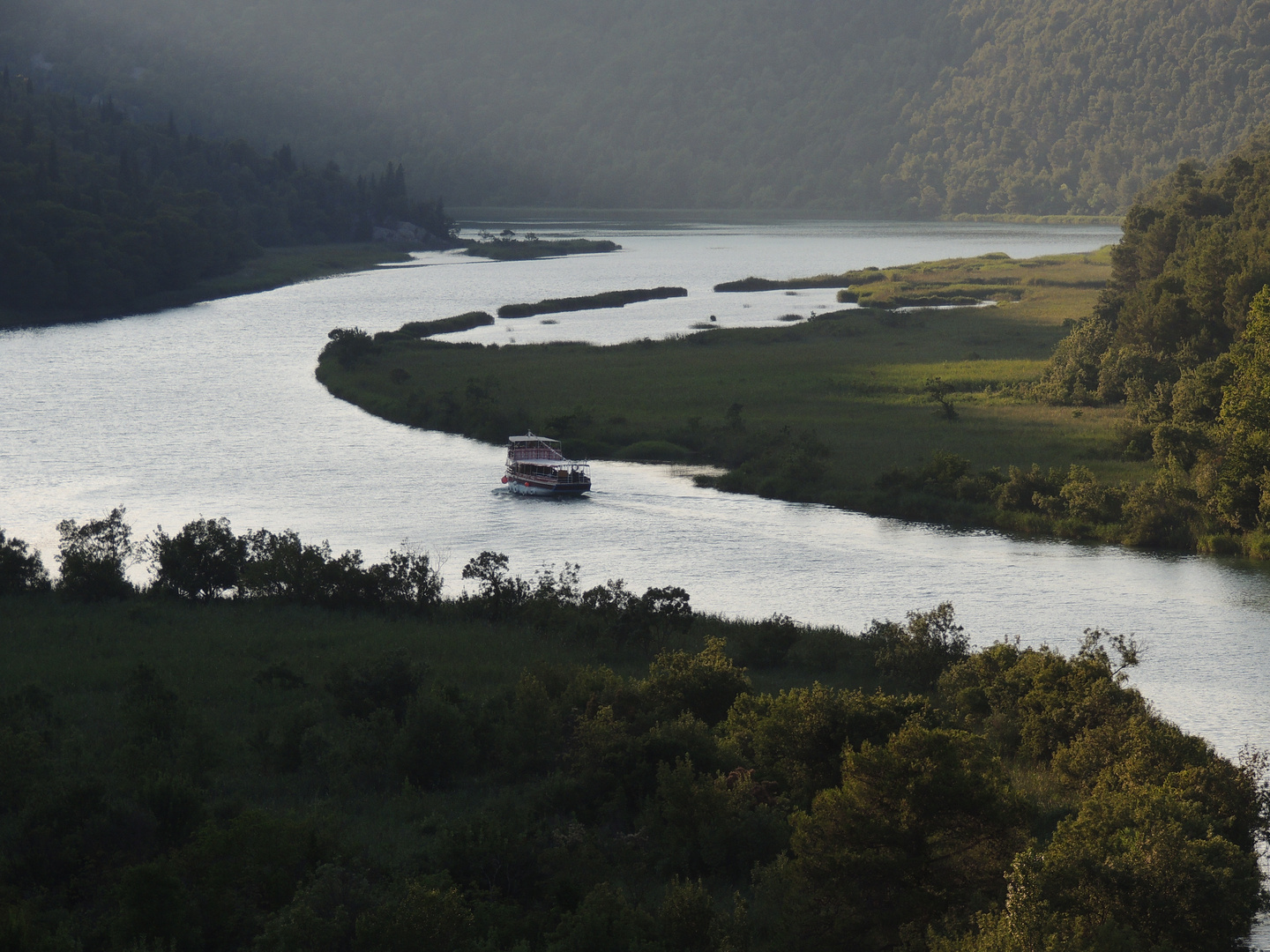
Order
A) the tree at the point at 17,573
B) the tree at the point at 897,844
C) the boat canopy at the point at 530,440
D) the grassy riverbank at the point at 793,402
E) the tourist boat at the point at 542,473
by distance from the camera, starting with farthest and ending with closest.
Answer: the boat canopy at the point at 530,440 < the grassy riverbank at the point at 793,402 < the tourist boat at the point at 542,473 < the tree at the point at 17,573 < the tree at the point at 897,844

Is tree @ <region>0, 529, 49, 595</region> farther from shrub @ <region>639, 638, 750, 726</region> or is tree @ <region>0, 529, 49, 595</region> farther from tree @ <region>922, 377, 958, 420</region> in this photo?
tree @ <region>922, 377, 958, 420</region>

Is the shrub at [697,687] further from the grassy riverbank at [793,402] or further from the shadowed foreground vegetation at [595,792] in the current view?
the grassy riverbank at [793,402]

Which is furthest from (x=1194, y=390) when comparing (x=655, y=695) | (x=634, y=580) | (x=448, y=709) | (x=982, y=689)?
(x=448, y=709)

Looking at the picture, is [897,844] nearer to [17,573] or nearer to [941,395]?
[17,573]

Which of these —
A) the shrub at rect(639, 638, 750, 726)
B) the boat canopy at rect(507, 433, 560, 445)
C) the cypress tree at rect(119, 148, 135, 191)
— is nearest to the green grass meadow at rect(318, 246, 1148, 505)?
the boat canopy at rect(507, 433, 560, 445)

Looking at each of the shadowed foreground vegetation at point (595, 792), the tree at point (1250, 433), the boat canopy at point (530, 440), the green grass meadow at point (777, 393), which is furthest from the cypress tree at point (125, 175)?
the tree at point (1250, 433)

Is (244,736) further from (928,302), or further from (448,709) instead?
(928,302)
